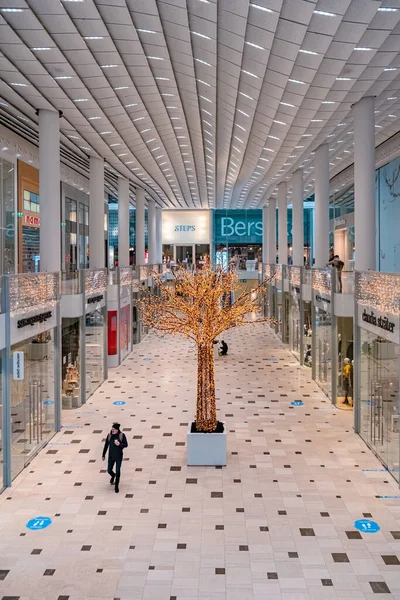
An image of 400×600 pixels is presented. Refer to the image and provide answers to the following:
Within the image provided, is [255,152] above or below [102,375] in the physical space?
above

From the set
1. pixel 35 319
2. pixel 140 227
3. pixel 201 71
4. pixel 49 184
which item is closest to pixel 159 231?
pixel 140 227

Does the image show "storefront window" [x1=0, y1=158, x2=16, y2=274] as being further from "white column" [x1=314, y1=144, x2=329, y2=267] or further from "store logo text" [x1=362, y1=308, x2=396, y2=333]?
"store logo text" [x1=362, y1=308, x2=396, y2=333]

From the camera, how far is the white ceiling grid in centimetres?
787

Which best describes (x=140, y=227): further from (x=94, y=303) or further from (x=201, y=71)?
(x=201, y=71)

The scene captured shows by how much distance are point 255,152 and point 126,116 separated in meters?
5.80

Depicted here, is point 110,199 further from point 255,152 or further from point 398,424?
point 398,424

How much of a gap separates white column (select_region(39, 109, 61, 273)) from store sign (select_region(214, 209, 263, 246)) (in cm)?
3251

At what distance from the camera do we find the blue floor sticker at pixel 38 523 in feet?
24.1

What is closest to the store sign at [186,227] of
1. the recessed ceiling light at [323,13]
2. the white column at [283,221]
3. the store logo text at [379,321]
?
the white column at [283,221]

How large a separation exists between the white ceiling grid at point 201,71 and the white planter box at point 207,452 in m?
6.57

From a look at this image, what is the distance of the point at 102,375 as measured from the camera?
55.2ft

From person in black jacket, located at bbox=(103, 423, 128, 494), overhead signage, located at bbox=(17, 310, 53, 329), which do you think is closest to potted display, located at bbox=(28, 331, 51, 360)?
overhead signage, located at bbox=(17, 310, 53, 329)

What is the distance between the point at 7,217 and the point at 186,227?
28081 millimetres

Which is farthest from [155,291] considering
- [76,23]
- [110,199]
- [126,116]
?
[76,23]
